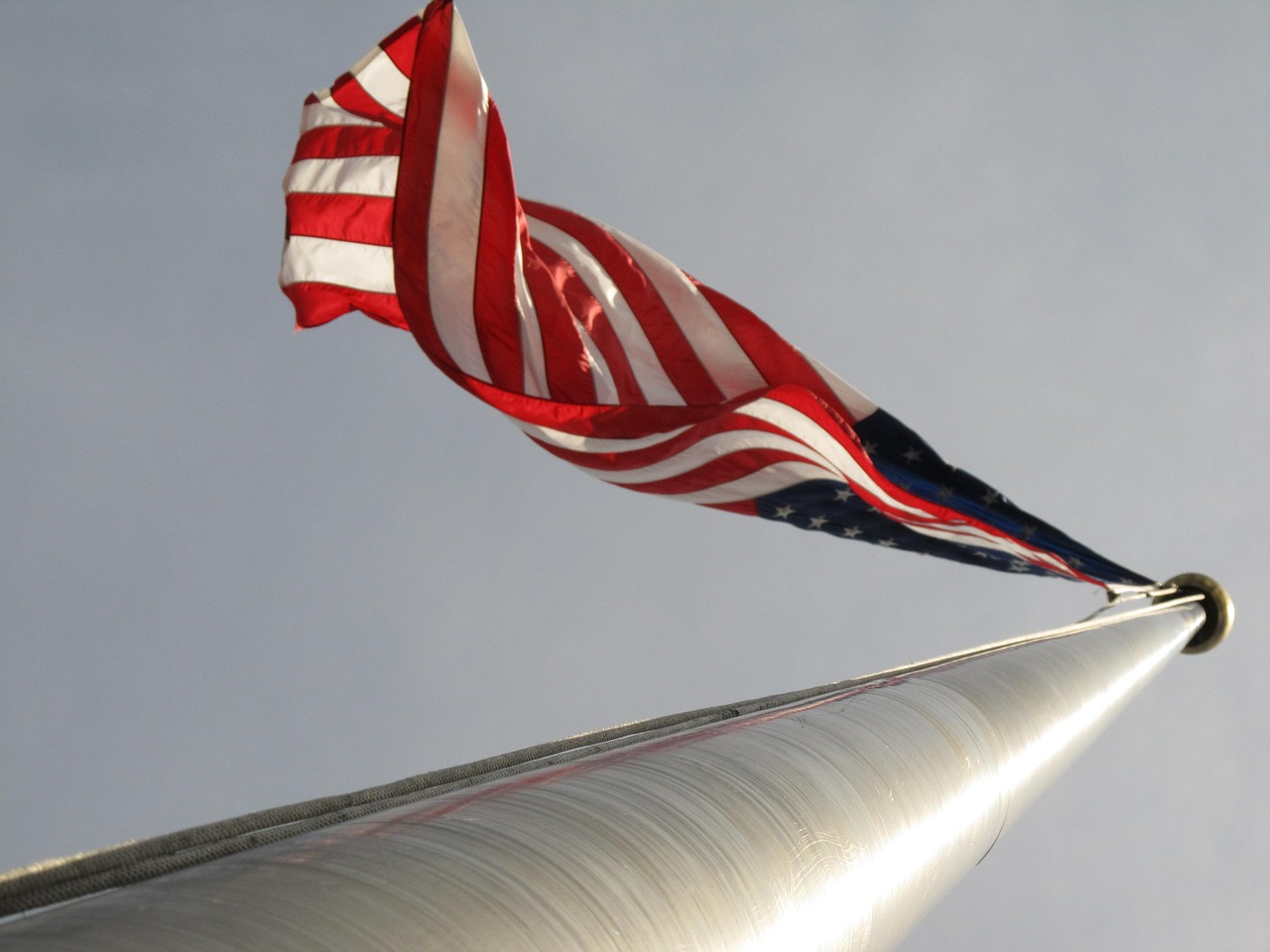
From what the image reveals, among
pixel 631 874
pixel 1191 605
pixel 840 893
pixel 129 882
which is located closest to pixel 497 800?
pixel 631 874

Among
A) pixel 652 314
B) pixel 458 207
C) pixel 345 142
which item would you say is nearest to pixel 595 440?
pixel 652 314

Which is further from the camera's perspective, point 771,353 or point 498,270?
point 771,353

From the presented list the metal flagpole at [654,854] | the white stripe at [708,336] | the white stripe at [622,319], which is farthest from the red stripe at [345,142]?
the metal flagpole at [654,854]

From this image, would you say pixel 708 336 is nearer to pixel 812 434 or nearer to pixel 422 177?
pixel 812 434

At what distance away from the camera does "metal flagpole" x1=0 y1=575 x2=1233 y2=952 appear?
1484 mm

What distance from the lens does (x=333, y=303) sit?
9711 mm

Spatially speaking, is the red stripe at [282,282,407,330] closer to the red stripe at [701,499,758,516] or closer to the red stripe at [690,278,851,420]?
the red stripe at [690,278,851,420]

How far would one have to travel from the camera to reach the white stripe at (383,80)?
9219mm

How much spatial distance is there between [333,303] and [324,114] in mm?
1575

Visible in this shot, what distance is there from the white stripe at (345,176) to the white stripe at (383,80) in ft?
1.49

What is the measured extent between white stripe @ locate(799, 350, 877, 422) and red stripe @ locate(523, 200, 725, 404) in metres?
0.86

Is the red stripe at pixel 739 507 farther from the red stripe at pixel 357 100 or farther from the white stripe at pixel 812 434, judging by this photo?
the red stripe at pixel 357 100

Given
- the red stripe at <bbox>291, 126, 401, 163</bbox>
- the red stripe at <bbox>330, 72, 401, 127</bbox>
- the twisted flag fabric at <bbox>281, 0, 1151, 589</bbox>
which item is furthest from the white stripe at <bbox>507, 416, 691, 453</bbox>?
the red stripe at <bbox>330, 72, 401, 127</bbox>

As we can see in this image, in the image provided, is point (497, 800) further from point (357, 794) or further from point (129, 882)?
point (129, 882)
